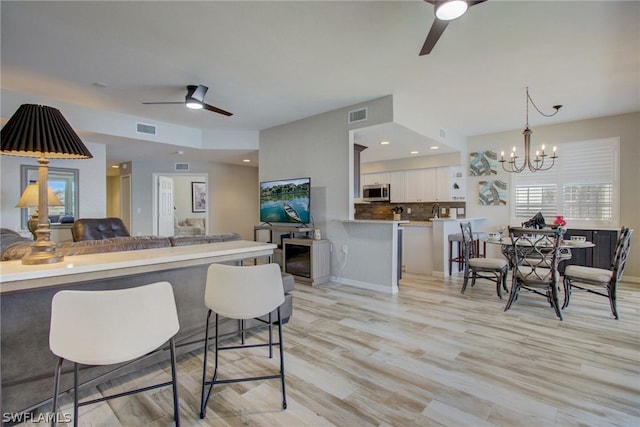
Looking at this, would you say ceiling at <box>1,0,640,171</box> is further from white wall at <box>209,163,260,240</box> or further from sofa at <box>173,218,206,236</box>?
sofa at <box>173,218,206,236</box>

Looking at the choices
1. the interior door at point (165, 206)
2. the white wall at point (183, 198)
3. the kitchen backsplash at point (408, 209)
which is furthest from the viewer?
the white wall at point (183, 198)

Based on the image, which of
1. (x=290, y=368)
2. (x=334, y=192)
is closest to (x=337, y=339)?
(x=290, y=368)

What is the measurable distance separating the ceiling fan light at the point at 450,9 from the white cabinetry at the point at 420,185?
16.5ft

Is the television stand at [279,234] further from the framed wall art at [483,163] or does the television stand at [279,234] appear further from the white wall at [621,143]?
the white wall at [621,143]

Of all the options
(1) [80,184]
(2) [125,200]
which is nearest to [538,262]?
(1) [80,184]

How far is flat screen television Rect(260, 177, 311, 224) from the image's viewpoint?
16.4 ft

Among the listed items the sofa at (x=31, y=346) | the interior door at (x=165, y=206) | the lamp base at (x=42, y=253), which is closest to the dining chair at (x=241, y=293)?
the sofa at (x=31, y=346)

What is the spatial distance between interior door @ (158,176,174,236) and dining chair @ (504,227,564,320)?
23.9ft

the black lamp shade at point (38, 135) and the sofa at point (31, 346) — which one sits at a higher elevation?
the black lamp shade at point (38, 135)

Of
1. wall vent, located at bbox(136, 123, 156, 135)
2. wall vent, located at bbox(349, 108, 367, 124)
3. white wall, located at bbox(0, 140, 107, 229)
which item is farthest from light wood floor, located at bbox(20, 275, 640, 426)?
white wall, located at bbox(0, 140, 107, 229)

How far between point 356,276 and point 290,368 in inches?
99.1

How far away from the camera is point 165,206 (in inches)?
299

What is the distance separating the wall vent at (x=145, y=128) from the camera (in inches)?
203

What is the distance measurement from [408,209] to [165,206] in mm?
6061
